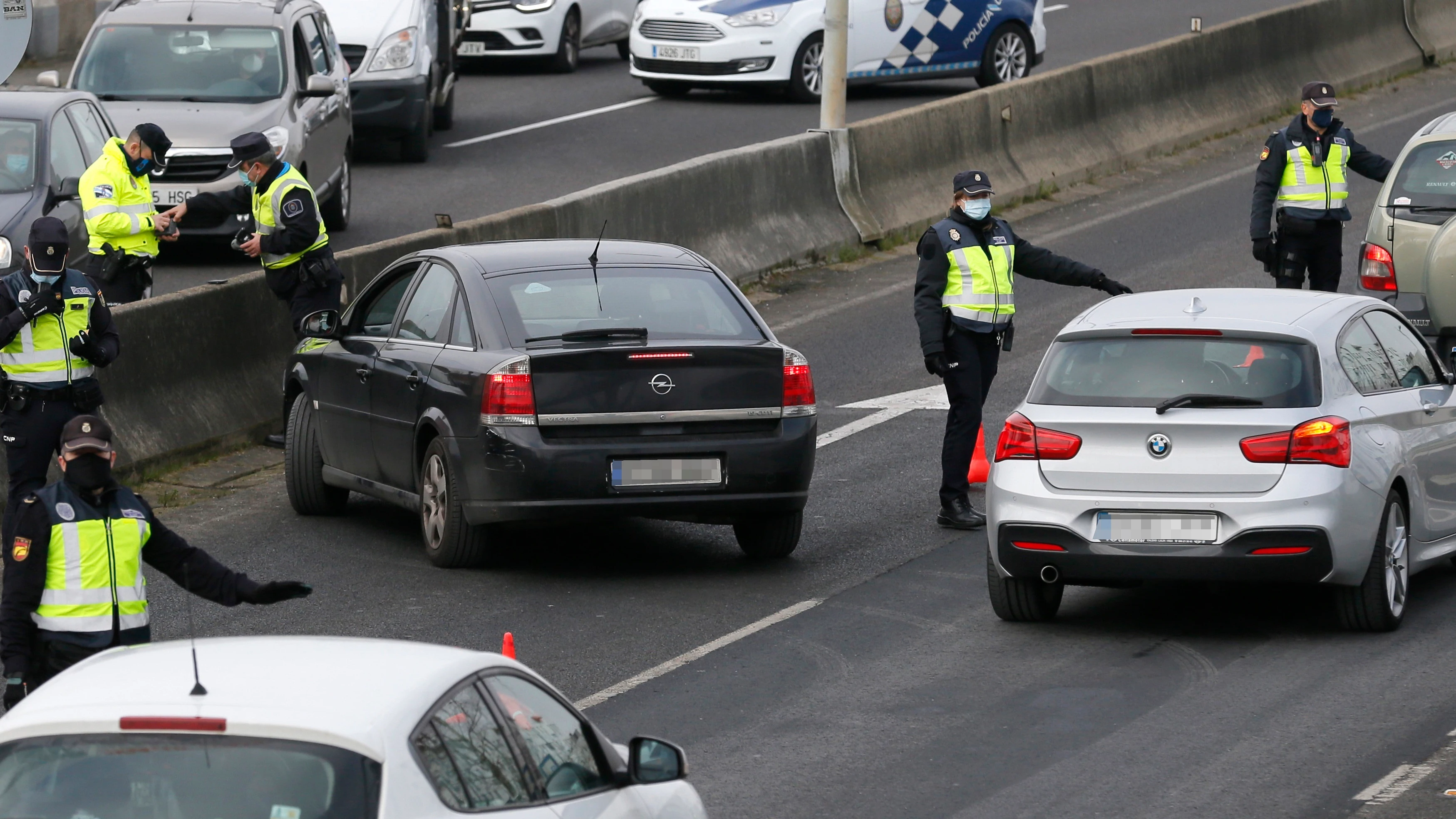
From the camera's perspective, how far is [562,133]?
944 inches

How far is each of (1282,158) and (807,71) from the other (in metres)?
11.2

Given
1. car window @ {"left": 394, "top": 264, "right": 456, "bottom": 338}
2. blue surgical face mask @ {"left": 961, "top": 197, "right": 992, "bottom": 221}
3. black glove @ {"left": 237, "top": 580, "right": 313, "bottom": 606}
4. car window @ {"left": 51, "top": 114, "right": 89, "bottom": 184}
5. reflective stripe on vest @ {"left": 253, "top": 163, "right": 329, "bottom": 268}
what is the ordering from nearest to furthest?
black glove @ {"left": 237, "top": 580, "right": 313, "bottom": 606} → car window @ {"left": 394, "top": 264, "right": 456, "bottom": 338} → blue surgical face mask @ {"left": 961, "top": 197, "right": 992, "bottom": 221} → reflective stripe on vest @ {"left": 253, "top": 163, "right": 329, "bottom": 268} → car window @ {"left": 51, "top": 114, "right": 89, "bottom": 184}

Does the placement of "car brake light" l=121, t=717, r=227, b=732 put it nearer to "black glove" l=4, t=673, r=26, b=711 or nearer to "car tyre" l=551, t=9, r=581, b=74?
"black glove" l=4, t=673, r=26, b=711

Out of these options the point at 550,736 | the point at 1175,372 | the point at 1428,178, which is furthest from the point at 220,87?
the point at 550,736

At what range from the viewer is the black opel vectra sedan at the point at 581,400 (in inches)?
398

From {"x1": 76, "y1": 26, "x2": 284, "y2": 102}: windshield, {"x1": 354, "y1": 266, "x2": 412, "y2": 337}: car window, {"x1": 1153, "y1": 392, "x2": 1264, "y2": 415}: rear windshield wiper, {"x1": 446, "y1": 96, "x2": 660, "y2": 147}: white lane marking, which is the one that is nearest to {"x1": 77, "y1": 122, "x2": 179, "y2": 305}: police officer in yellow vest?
{"x1": 354, "y1": 266, "x2": 412, "y2": 337}: car window

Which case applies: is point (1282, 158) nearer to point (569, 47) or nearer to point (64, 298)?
point (64, 298)

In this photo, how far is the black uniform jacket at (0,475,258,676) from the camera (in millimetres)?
6625

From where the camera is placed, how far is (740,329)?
10.6 m

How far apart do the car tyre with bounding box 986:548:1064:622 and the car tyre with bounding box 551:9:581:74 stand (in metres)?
19.9

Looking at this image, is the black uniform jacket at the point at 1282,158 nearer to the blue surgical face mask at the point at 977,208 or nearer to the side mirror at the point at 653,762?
the blue surgical face mask at the point at 977,208

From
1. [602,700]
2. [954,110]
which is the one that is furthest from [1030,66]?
[602,700]

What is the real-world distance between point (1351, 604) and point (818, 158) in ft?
35.0

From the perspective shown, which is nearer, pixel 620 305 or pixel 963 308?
pixel 620 305
